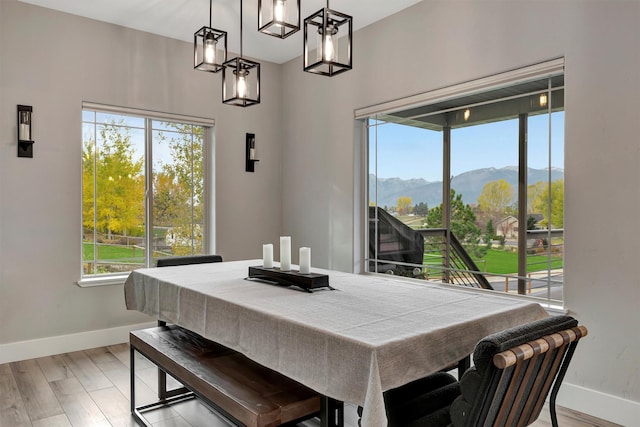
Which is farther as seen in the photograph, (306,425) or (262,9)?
(306,425)

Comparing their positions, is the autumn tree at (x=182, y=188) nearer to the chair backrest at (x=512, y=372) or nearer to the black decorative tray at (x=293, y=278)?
the black decorative tray at (x=293, y=278)

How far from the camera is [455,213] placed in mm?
3545

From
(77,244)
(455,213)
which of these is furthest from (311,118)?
(77,244)

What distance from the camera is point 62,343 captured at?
12.4 feet

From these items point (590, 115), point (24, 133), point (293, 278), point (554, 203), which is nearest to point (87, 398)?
point (293, 278)

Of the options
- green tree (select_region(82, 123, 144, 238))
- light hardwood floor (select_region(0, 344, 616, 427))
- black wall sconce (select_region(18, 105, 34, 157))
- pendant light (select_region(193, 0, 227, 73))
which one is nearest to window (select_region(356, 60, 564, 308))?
light hardwood floor (select_region(0, 344, 616, 427))

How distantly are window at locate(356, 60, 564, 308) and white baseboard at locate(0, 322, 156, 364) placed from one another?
2.38 m

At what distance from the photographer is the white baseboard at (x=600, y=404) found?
2.51m

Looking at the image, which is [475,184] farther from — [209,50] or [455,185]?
[209,50]

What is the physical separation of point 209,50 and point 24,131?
6.37ft

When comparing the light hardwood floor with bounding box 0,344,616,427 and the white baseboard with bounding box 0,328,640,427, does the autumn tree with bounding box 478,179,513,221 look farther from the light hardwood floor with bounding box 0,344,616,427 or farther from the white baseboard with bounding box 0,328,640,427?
the light hardwood floor with bounding box 0,344,616,427

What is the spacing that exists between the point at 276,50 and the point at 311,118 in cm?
81

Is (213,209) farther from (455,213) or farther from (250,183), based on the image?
(455,213)

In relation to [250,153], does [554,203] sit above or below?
below
